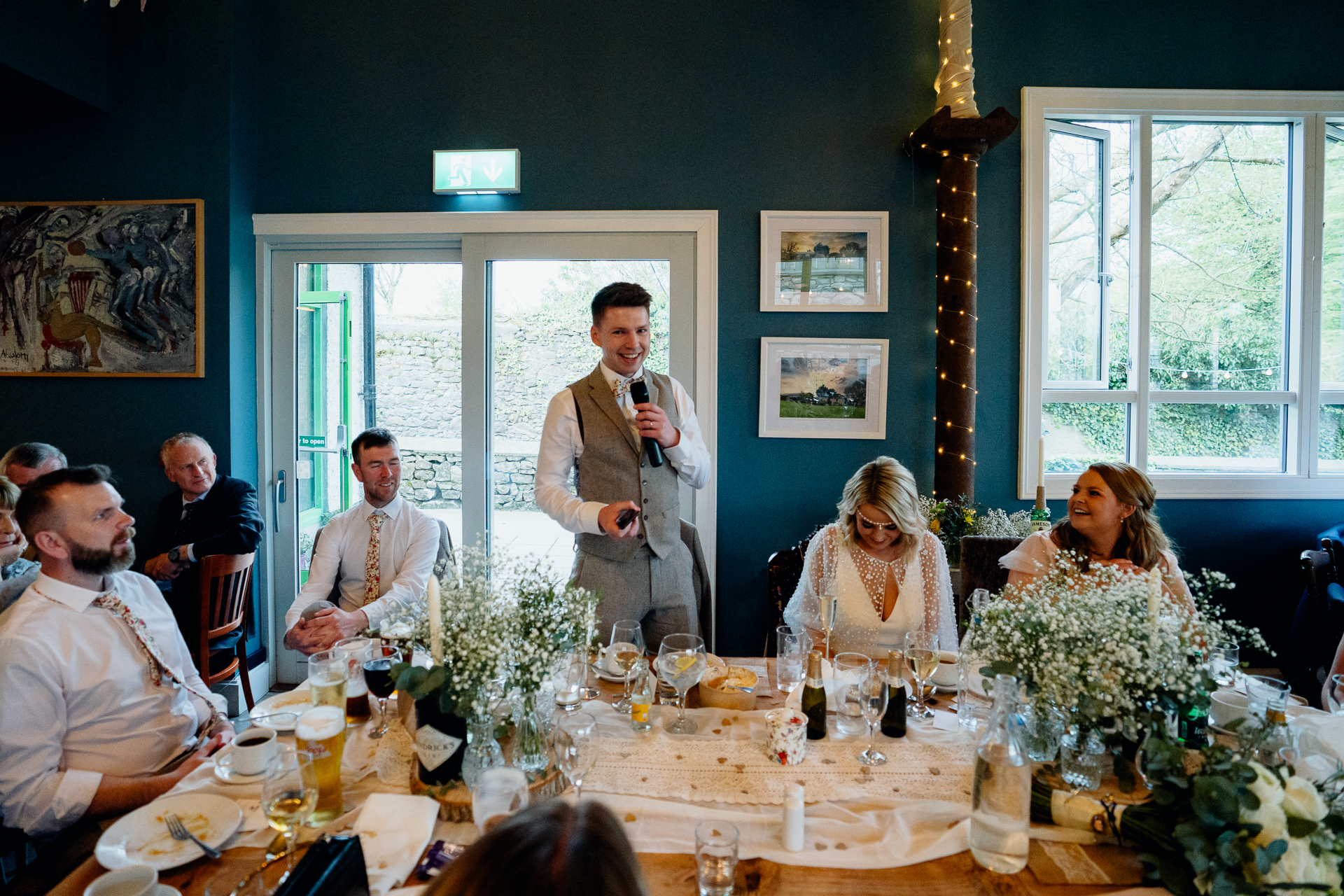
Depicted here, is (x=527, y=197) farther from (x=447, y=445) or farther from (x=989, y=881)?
(x=989, y=881)

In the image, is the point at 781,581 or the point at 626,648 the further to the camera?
the point at 781,581

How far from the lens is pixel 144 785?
5.02ft

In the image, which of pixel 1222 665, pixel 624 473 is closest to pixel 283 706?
pixel 624 473

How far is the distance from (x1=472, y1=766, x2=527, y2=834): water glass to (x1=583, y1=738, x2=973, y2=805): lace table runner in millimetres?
227

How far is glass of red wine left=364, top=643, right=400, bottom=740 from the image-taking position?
155cm

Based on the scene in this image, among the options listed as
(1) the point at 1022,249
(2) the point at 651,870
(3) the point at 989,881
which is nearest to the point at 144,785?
(2) the point at 651,870

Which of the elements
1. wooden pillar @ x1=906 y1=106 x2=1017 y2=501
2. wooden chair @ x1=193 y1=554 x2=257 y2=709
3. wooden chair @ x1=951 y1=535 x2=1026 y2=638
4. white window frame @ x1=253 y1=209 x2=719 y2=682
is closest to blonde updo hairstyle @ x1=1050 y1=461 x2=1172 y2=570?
wooden chair @ x1=951 y1=535 x2=1026 y2=638

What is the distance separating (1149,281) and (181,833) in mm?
4220

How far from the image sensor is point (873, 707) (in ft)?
4.78

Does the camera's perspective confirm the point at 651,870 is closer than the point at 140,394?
Yes

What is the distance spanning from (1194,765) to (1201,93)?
3.67 m

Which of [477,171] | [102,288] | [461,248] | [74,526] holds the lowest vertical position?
[74,526]

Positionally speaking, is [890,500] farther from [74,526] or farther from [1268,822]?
[74,526]

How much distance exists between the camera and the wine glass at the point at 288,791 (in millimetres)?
1101
